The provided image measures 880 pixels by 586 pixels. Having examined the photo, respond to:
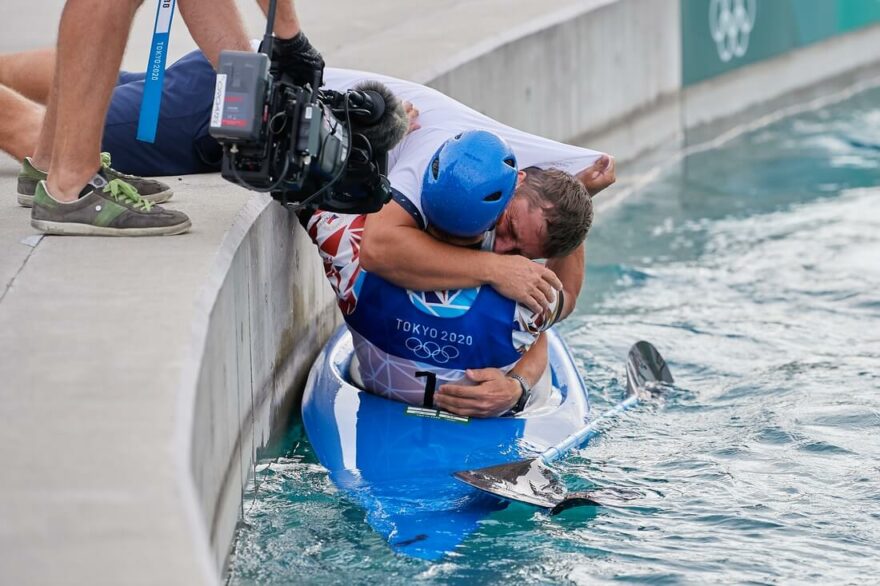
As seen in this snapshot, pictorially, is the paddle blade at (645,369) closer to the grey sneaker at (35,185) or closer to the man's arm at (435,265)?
the man's arm at (435,265)

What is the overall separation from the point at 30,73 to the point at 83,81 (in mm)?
1581

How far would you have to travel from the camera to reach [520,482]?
3971mm

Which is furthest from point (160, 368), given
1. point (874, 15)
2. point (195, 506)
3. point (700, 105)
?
point (874, 15)

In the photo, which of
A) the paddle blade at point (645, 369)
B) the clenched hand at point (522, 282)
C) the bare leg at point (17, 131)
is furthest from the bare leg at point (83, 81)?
the paddle blade at point (645, 369)

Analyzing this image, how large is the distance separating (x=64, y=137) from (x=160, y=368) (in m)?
1.23

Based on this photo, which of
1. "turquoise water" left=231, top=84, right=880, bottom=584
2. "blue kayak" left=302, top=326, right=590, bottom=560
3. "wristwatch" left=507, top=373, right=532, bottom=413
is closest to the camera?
"turquoise water" left=231, top=84, right=880, bottom=584

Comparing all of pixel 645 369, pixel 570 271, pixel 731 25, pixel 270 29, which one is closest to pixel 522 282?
pixel 570 271

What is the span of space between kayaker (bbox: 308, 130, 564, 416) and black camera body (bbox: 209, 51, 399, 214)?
0.76ft

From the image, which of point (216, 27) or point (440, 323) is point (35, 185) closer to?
point (216, 27)

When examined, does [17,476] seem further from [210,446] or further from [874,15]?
[874,15]

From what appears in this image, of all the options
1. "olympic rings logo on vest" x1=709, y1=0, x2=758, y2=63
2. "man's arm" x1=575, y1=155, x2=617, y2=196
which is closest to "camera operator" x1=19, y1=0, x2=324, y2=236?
"man's arm" x1=575, y1=155, x2=617, y2=196

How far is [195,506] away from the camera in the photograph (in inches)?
97.7

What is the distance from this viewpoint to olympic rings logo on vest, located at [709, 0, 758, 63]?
36.7ft

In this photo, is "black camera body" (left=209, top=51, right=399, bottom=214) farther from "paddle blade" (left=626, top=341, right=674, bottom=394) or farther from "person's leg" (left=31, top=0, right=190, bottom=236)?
"paddle blade" (left=626, top=341, right=674, bottom=394)
